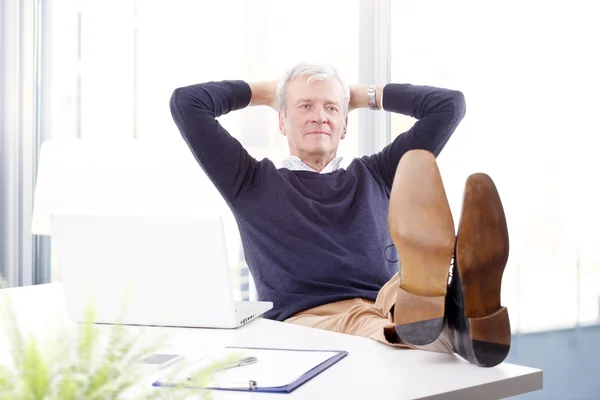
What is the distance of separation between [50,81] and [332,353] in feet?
8.12

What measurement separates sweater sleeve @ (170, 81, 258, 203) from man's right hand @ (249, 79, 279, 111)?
218mm

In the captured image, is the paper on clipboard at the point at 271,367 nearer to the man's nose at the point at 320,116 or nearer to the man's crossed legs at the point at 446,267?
the man's crossed legs at the point at 446,267

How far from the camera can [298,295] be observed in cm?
194

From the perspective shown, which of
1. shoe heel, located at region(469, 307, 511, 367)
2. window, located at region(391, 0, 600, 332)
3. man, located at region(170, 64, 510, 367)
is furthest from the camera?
window, located at region(391, 0, 600, 332)

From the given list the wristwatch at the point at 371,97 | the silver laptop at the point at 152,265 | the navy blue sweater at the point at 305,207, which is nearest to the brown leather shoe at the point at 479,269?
the silver laptop at the point at 152,265

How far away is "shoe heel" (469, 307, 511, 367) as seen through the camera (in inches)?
41.9

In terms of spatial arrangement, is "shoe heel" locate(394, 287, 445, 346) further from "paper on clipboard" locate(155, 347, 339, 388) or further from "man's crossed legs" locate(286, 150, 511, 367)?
"paper on clipboard" locate(155, 347, 339, 388)

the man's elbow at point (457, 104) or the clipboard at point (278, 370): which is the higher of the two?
the man's elbow at point (457, 104)

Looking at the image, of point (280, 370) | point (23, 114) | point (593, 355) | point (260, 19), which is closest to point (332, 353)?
point (280, 370)

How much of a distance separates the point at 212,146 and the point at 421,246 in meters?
1.03

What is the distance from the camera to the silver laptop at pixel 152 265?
1.32 metres

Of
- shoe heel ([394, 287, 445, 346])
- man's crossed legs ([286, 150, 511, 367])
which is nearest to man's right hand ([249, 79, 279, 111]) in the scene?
man's crossed legs ([286, 150, 511, 367])

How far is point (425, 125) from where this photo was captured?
2.24 meters

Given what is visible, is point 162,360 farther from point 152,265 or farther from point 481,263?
point 481,263
